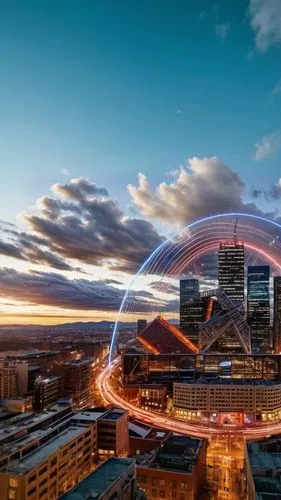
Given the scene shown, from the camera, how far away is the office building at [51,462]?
858 inches

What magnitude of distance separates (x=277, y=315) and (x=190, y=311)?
1046 inches

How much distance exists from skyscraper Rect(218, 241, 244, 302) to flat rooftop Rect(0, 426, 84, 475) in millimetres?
96811

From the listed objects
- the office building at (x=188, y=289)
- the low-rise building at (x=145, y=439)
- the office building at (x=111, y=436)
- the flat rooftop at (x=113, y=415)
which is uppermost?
the office building at (x=188, y=289)

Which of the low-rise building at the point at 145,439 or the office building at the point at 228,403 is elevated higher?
the low-rise building at the point at 145,439

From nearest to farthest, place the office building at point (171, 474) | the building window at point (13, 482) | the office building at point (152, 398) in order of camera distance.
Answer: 1. the building window at point (13, 482)
2. the office building at point (171, 474)
3. the office building at point (152, 398)

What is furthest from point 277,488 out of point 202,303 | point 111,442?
point 202,303

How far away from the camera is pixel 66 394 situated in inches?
2475

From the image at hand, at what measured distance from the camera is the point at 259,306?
129375mm

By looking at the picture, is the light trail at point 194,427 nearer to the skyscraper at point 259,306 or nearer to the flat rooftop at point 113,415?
the flat rooftop at point 113,415

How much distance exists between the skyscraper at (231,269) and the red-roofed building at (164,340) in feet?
166

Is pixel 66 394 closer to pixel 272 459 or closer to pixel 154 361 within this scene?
pixel 154 361

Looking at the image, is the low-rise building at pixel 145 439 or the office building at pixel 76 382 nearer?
the low-rise building at pixel 145 439

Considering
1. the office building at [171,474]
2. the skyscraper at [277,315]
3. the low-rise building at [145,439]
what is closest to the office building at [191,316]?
the skyscraper at [277,315]

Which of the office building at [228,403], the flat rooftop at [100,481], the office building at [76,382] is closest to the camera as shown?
the flat rooftop at [100,481]
